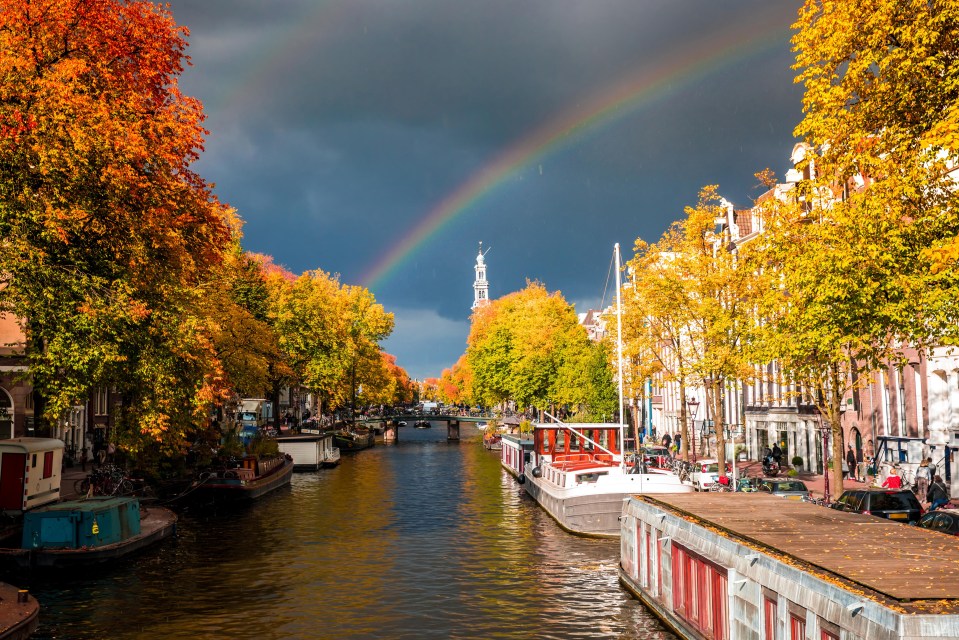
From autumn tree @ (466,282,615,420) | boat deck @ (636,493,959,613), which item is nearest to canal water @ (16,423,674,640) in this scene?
boat deck @ (636,493,959,613)

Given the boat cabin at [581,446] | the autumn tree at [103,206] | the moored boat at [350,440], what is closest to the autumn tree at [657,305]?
the boat cabin at [581,446]

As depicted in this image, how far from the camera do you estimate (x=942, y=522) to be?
87.2ft

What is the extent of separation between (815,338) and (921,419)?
2391 cm

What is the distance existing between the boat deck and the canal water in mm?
4273

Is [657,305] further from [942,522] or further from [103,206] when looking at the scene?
[103,206]

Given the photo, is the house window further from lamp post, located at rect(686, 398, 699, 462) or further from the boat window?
lamp post, located at rect(686, 398, 699, 462)

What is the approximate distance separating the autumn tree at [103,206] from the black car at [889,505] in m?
25.3

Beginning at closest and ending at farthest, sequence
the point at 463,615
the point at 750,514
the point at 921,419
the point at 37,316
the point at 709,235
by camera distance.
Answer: the point at 750,514 → the point at 463,615 → the point at 37,316 → the point at 921,419 → the point at 709,235

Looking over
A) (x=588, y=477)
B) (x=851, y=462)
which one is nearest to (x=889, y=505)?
(x=588, y=477)

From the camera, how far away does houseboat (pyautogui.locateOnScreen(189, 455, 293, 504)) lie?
48.5m

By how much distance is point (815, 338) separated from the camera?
84.6 ft

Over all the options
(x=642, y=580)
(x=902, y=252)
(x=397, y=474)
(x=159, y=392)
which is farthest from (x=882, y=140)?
(x=397, y=474)

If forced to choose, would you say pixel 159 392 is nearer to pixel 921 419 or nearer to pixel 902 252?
pixel 902 252

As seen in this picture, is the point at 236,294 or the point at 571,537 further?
the point at 236,294
